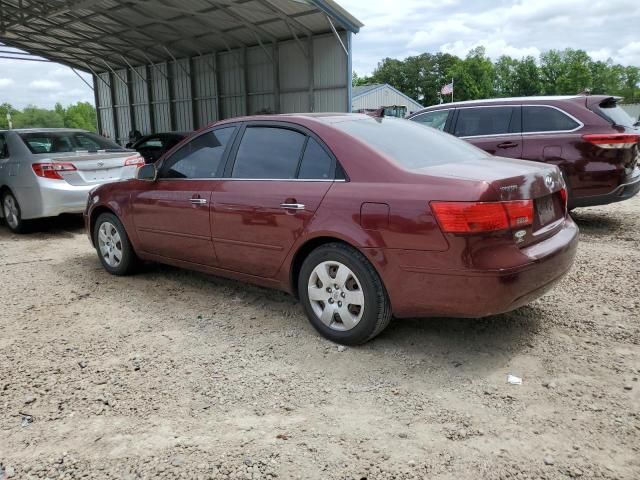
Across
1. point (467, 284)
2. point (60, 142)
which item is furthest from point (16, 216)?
point (467, 284)

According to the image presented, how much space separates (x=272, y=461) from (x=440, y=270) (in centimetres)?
140

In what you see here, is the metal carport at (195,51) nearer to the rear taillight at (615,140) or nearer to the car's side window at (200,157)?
the rear taillight at (615,140)

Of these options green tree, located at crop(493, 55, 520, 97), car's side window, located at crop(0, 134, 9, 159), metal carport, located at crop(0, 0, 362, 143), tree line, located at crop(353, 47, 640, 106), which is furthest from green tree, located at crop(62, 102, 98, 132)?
car's side window, located at crop(0, 134, 9, 159)

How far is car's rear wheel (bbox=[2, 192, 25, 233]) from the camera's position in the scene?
7715mm

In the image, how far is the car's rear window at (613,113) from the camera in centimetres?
641

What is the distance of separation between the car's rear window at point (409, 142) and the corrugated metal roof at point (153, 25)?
11.2 meters

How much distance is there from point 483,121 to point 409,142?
3942mm

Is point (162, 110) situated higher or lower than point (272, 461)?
higher

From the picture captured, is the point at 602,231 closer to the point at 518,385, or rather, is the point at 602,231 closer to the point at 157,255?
the point at 518,385

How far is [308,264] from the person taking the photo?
3.67 meters

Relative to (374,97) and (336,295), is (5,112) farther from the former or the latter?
(336,295)

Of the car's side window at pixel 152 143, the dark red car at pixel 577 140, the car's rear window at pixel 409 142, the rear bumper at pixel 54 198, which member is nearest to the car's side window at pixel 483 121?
the dark red car at pixel 577 140

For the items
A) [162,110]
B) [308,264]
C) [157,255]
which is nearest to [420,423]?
[308,264]

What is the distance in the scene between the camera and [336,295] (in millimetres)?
3553
